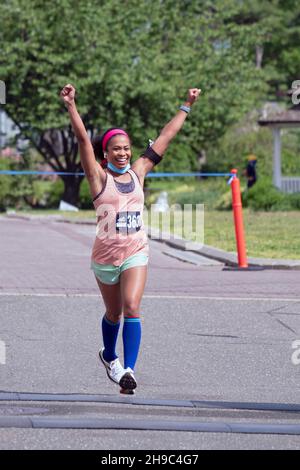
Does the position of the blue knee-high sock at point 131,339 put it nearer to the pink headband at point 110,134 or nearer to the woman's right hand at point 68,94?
the pink headband at point 110,134

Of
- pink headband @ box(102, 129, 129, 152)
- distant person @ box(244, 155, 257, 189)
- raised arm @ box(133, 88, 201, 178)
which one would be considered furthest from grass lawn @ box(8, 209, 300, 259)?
pink headband @ box(102, 129, 129, 152)

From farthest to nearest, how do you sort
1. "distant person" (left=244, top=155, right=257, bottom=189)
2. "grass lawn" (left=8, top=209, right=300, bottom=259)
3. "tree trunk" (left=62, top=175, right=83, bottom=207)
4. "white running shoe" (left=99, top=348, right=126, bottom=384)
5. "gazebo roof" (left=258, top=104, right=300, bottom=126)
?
"tree trunk" (left=62, top=175, right=83, bottom=207) < "gazebo roof" (left=258, top=104, right=300, bottom=126) < "distant person" (left=244, top=155, right=257, bottom=189) < "grass lawn" (left=8, top=209, right=300, bottom=259) < "white running shoe" (left=99, top=348, right=126, bottom=384)

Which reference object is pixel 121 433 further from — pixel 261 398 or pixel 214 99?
pixel 214 99

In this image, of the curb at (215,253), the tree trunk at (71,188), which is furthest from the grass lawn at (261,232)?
the tree trunk at (71,188)

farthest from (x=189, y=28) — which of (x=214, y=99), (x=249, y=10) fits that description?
(x=249, y=10)

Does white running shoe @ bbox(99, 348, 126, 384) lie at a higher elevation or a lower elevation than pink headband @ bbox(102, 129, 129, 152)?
lower

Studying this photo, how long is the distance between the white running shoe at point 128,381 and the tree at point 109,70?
1158 inches

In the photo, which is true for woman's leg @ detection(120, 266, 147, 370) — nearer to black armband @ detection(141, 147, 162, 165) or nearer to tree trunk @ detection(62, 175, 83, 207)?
black armband @ detection(141, 147, 162, 165)

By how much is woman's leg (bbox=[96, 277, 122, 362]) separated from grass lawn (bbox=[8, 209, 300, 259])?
32.8 feet

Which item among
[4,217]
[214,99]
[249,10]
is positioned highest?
[249,10]

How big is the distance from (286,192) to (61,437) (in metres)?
26.5

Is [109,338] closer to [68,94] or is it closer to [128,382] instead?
→ [128,382]

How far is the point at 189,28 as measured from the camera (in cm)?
4100

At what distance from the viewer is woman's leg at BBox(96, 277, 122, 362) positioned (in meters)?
7.97
